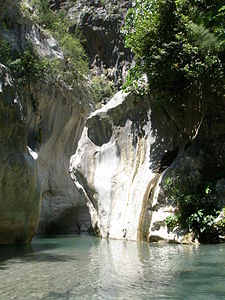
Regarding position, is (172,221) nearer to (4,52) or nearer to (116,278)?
(116,278)

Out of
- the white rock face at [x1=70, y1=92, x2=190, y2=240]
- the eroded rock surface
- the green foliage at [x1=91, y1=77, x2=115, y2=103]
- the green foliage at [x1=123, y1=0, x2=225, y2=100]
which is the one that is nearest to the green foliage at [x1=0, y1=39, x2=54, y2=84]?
the white rock face at [x1=70, y1=92, x2=190, y2=240]

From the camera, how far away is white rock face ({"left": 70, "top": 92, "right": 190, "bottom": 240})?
595 inches

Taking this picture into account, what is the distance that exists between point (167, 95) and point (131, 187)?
385 centimetres

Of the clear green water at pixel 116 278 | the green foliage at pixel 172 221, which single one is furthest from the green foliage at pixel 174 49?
the clear green water at pixel 116 278

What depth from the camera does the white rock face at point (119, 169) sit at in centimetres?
1511

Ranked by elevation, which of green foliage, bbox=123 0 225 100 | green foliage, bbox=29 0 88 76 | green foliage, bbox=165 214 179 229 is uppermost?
green foliage, bbox=29 0 88 76

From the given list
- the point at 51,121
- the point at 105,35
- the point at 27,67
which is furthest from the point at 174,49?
the point at 105,35

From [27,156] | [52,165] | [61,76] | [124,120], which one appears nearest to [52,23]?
[61,76]

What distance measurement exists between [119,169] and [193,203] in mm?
5384

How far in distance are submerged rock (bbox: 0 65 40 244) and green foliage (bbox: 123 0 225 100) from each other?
540 centimetres

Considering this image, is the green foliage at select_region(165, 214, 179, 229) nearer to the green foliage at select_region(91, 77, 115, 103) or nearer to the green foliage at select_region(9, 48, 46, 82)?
the green foliage at select_region(9, 48, 46, 82)

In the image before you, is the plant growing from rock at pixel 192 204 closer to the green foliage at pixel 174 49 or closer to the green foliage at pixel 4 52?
the green foliage at pixel 174 49

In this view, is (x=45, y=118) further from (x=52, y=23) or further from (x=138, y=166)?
(x=52, y=23)

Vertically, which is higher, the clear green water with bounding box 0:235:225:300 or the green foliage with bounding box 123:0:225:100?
the green foliage with bounding box 123:0:225:100
